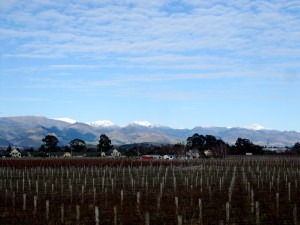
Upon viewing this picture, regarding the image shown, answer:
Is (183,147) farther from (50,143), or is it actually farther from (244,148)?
(50,143)

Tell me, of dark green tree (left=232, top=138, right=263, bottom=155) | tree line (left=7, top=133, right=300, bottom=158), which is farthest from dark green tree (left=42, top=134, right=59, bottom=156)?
dark green tree (left=232, top=138, right=263, bottom=155)

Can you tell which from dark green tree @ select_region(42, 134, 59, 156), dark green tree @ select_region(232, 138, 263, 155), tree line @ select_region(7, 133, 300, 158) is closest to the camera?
dark green tree @ select_region(232, 138, 263, 155)

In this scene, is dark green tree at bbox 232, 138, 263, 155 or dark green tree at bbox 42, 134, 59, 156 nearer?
dark green tree at bbox 232, 138, 263, 155

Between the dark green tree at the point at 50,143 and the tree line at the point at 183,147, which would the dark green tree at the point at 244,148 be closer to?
the tree line at the point at 183,147

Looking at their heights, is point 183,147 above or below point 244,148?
above

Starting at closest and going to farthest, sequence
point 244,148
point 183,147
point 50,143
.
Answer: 1. point 244,148
2. point 183,147
3. point 50,143

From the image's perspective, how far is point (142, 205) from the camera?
21.9m

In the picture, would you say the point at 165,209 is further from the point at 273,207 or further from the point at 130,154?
the point at 130,154

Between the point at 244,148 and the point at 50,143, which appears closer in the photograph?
the point at 244,148

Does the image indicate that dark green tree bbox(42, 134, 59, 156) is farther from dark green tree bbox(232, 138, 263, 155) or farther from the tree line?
dark green tree bbox(232, 138, 263, 155)

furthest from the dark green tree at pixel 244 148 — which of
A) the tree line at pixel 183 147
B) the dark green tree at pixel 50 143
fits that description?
the dark green tree at pixel 50 143

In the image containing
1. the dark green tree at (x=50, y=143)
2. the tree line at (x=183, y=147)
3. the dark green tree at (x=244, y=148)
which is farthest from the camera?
the dark green tree at (x=50, y=143)

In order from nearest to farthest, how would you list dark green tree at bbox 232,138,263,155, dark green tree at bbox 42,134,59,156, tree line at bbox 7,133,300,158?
1. dark green tree at bbox 232,138,263,155
2. tree line at bbox 7,133,300,158
3. dark green tree at bbox 42,134,59,156

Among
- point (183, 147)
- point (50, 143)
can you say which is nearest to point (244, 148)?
point (183, 147)
